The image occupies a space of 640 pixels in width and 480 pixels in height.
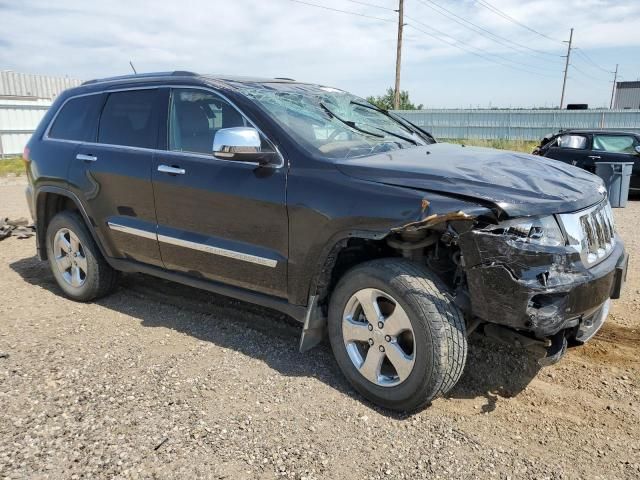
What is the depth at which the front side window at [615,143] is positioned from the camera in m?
12.0

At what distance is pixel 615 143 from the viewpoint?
475 inches

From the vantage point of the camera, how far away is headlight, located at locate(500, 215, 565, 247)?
273cm

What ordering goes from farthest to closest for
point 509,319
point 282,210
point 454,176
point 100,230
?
point 100,230 → point 282,210 → point 454,176 → point 509,319

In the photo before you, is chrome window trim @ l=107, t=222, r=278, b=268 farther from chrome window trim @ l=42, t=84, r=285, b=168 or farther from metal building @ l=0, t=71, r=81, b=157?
metal building @ l=0, t=71, r=81, b=157

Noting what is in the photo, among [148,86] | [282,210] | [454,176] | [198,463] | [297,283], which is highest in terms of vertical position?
[148,86]

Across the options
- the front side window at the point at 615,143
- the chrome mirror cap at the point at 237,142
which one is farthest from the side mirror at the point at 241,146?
the front side window at the point at 615,143

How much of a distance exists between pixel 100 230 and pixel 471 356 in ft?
10.4

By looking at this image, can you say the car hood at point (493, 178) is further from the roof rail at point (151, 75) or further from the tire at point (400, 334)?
the roof rail at point (151, 75)

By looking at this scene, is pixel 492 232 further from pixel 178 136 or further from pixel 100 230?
pixel 100 230

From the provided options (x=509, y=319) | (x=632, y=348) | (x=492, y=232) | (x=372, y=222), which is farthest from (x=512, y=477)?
(x=632, y=348)

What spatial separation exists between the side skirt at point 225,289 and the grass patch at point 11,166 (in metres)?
14.1

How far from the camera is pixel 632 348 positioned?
3930mm

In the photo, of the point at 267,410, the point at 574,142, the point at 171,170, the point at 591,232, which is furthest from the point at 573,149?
the point at 267,410

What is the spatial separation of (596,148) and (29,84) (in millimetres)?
30537
